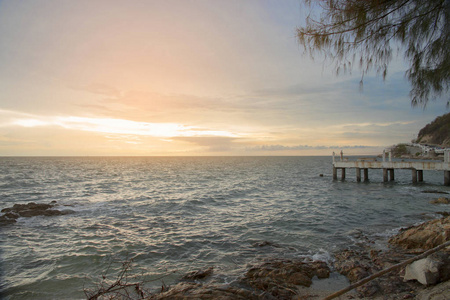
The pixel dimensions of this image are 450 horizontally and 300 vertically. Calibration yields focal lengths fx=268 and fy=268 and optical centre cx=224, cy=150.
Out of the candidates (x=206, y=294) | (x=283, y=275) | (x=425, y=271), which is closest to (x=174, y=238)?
(x=283, y=275)

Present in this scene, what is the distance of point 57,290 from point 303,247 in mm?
7944

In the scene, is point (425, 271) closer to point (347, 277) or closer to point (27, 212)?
point (347, 277)

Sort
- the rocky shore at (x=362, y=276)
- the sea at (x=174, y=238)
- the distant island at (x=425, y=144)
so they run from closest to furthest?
the rocky shore at (x=362, y=276)
the sea at (x=174, y=238)
the distant island at (x=425, y=144)

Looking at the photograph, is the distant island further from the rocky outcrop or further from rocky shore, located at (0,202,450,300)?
the rocky outcrop

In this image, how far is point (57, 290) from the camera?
7285mm

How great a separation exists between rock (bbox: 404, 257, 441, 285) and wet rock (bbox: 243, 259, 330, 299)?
2183 millimetres

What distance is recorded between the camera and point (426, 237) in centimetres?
859

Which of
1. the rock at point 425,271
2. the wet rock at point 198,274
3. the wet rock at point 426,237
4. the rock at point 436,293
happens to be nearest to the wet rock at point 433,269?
the rock at point 425,271

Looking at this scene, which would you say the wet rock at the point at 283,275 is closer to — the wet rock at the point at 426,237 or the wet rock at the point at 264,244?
the wet rock at the point at 264,244

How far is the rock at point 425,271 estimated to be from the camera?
16.6 feet

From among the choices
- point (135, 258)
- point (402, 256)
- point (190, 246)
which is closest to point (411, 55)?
point (402, 256)

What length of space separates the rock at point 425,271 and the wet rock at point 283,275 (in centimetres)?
218

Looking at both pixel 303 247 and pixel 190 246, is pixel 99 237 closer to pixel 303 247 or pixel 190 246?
pixel 190 246

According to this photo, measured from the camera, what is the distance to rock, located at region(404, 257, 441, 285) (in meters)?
5.07
